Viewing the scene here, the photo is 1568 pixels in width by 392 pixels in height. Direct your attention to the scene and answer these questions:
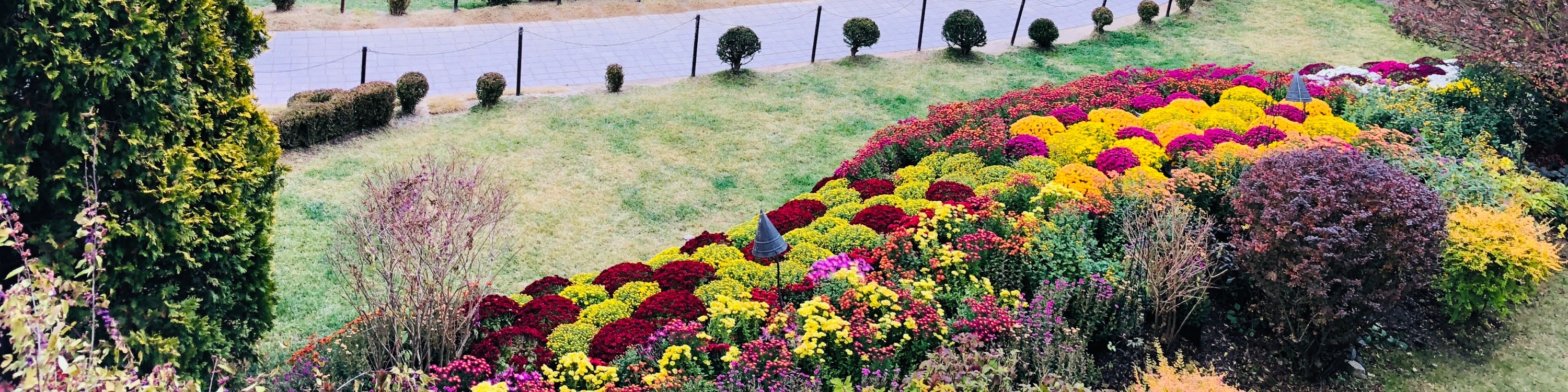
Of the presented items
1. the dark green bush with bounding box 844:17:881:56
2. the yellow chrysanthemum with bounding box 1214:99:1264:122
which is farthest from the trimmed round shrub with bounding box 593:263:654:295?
the dark green bush with bounding box 844:17:881:56

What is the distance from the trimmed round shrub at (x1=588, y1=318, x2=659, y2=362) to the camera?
680cm

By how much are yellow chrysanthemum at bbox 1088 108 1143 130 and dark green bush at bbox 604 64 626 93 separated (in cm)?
591

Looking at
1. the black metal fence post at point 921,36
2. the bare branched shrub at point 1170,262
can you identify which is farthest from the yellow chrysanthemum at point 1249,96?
the black metal fence post at point 921,36

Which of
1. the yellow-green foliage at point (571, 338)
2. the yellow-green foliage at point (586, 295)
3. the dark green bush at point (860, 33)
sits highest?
the dark green bush at point (860, 33)

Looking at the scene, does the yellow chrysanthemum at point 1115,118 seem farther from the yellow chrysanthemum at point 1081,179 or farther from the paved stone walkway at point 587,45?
the paved stone walkway at point 587,45

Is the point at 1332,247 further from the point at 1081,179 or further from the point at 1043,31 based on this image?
the point at 1043,31

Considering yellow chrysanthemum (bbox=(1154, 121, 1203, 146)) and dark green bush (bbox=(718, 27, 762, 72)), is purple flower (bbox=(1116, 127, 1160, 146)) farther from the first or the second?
dark green bush (bbox=(718, 27, 762, 72))

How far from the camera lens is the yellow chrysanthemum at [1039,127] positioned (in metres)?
10.8

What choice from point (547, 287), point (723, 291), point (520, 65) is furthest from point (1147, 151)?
point (520, 65)

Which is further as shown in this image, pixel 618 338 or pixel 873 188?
pixel 873 188

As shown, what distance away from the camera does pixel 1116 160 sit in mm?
9492

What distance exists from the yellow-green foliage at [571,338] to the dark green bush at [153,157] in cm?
181

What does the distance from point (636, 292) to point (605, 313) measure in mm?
343

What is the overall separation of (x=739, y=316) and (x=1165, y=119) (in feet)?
18.9
